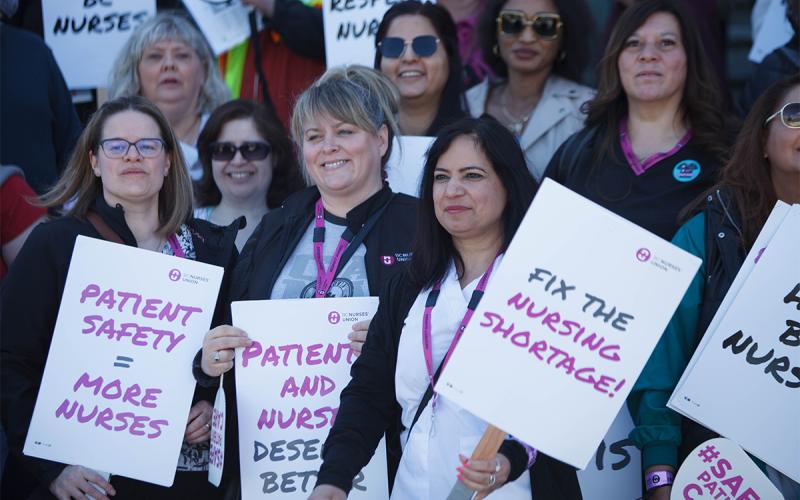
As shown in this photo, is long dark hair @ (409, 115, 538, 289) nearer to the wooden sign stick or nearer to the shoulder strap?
the wooden sign stick

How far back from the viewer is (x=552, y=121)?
215 inches

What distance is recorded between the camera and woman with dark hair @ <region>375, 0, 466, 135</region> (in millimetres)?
5355

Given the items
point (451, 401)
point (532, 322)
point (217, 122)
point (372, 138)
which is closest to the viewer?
point (532, 322)

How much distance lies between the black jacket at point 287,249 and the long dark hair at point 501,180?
33cm

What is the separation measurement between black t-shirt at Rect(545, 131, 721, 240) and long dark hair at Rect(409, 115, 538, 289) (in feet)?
3.37

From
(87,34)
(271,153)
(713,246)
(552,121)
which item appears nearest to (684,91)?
(552,121)

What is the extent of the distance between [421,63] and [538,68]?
2.18ft

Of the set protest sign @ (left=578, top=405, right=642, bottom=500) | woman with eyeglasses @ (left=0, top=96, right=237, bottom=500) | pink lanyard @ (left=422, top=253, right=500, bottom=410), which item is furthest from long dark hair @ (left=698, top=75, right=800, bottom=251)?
woman with eyeglasses @ (left=0, top=96, right=237, bottom=500)

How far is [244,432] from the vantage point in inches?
152

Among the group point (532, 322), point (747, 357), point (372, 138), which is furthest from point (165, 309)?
point (747, 357)

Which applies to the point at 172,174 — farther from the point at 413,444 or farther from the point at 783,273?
the point at 783,273

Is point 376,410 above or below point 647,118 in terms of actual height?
below

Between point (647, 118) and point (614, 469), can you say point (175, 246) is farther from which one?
point (647, 118)

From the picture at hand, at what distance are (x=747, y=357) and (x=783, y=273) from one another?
30cm
